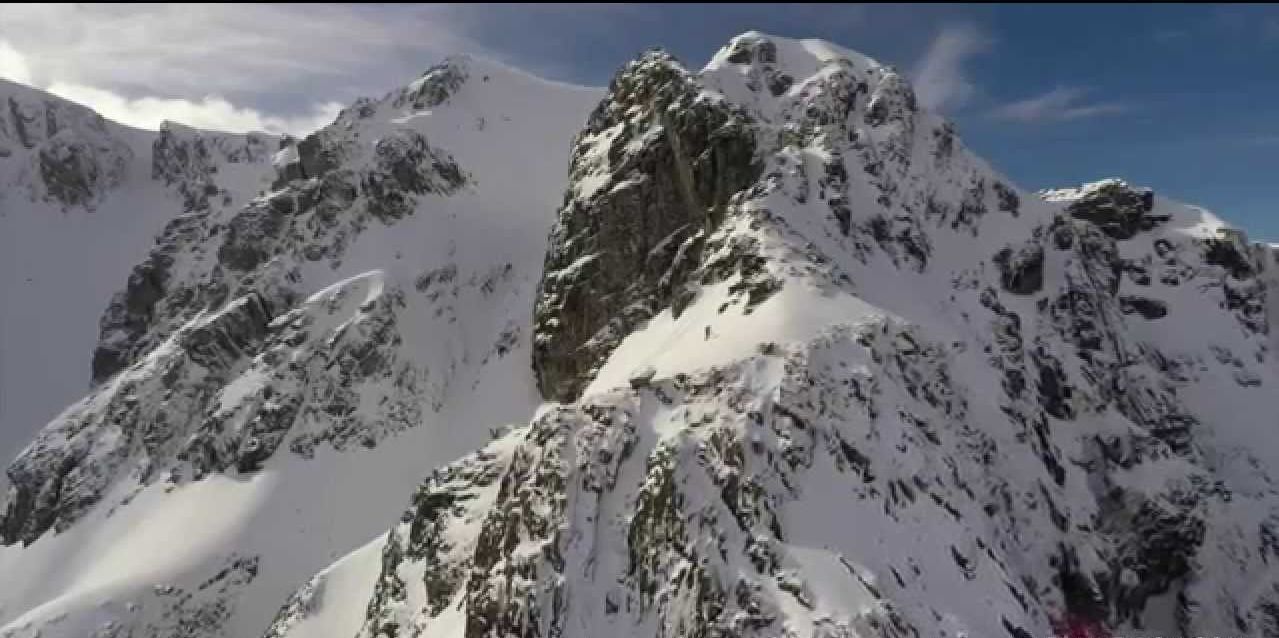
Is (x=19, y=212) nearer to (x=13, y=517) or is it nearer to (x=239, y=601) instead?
(x=13, y=517)

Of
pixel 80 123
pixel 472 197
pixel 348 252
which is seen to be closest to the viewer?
pixel 348 252

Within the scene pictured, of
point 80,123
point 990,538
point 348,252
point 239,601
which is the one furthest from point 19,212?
point 990,538

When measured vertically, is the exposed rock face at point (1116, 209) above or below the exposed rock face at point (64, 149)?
above

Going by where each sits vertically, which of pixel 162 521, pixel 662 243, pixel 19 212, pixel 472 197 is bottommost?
pixel 19 212

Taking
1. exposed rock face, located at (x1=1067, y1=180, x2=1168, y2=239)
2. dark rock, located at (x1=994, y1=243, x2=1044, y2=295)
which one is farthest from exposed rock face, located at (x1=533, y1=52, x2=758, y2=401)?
exposed rock face, located at (x1=1067, y1=180, x2=1168, y2=239)

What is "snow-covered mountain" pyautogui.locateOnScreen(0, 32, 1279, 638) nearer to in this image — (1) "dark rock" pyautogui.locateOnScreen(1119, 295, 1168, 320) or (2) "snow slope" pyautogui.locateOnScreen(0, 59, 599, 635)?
(2) "snow slope" pyautogui.locateOnScreen(0, 59, 599, 635)

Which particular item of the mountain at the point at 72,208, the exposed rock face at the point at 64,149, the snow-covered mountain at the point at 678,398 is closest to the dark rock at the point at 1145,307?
→ the snow-covered mountain at the point at 678,398

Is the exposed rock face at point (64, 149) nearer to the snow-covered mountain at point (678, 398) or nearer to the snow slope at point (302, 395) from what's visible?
the snow-covered mountain at point (678, 398)
